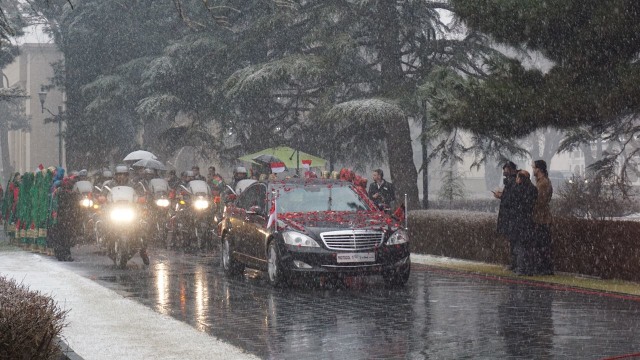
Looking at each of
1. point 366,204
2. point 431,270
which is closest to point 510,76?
point 366,204

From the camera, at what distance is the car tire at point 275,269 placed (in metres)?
16.4

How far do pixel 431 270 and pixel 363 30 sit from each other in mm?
14039

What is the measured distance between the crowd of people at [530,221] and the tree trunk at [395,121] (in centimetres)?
1223

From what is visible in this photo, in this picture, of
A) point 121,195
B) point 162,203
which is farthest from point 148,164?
point 121,195

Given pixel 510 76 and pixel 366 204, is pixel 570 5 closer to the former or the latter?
pixel 510 76

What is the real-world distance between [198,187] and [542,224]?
1159 centimetres

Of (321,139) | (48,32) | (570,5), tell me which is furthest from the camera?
(48,32)

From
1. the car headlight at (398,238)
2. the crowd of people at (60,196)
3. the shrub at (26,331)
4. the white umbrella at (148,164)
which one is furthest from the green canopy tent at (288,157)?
the shrub at (26,331)

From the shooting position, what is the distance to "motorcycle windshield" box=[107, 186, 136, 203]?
20.8m

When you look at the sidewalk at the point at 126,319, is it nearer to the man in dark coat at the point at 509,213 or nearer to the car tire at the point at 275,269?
the man in dark coat at the point at 509,213

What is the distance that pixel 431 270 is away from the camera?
65.9 ft

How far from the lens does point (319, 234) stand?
16.2 meters

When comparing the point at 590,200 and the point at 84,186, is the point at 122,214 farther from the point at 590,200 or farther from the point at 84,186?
the point at 590,200

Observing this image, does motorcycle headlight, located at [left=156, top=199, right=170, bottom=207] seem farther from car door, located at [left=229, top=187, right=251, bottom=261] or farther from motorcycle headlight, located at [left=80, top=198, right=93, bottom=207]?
car door, located at [left=229, top=187, right=251, bottom=261]
